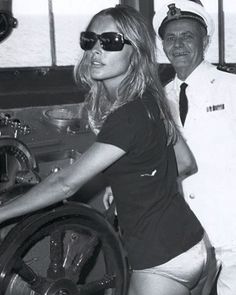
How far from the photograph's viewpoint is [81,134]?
245cm

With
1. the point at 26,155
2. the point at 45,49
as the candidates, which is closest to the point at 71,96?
the point at 45,49

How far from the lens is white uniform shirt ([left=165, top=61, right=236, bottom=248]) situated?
6.81 feet

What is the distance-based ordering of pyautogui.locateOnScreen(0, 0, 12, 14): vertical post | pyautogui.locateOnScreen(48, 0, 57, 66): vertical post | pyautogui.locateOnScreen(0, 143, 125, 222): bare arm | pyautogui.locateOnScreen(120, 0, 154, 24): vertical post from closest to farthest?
1. pyautogui.locateOnScreen(0, 143, 125, 222): bare arm
2. pyautogui.locateOnScreen(0, 0, 12, 14): vertical post
3. pyautogui.locateOnScreen(48, 0, 57, 66): vertical post
4. pyautogui.locateOnScreen(120, 0, 154, 24): vertical post

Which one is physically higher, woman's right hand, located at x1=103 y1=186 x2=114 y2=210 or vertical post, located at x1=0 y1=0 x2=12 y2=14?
vertical post, located at x1=0 y1=0 x2=12 y2=14

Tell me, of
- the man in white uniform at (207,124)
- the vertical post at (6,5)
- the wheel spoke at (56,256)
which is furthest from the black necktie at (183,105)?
the vertical post at (6,5)

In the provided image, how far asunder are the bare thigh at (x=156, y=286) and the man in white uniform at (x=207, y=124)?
682 mm

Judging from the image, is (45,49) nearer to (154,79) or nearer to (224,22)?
(224,22)

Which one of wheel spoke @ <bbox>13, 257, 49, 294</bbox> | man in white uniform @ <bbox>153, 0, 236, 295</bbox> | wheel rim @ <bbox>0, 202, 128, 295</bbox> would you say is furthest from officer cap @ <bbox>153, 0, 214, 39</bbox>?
wheel spoke @ <bbox>13, 257, 49, 294</bbox>

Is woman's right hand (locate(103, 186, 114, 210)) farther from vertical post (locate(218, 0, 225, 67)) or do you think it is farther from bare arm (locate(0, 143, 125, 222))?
A: vertical post (locate(218, 0, 225, 67))

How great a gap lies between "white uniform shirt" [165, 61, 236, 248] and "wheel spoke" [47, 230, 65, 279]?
66 centimetres

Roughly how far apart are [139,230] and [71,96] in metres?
1.50

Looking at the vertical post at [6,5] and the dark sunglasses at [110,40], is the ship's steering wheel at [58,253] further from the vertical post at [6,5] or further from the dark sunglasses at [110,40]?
the vertical post at [6,5]

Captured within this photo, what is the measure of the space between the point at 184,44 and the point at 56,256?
910mm

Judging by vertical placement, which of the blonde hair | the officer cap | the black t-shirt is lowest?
the black t-shirt
